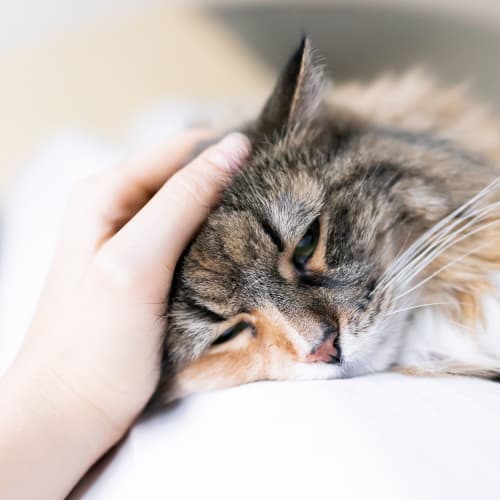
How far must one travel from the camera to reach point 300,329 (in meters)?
1.04

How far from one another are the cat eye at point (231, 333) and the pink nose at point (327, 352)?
166 mm

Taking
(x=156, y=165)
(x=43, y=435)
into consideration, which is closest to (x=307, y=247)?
(x=156, y=165)

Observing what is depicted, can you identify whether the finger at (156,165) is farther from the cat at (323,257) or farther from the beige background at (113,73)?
the beige background at (113,73)

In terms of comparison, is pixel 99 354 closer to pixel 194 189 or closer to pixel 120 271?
pixel 120 271

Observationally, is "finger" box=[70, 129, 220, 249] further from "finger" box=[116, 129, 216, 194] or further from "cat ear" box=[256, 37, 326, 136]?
"cat ear" box=[256, 37, 326, 136]

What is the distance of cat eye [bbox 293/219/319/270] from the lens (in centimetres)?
111

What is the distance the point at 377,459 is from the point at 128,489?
0.49 metres

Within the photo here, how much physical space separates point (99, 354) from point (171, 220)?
31 centimetres

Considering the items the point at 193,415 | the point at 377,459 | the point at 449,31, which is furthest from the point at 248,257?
the point at 449,31

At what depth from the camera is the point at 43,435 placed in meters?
1.00

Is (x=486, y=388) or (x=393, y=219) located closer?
(x=486, y=388)

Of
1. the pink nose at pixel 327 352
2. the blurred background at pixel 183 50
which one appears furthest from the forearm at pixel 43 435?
the blurred background at pixel 183 50

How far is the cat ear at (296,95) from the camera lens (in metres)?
1.12

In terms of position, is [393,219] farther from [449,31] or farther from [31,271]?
[449,31]
